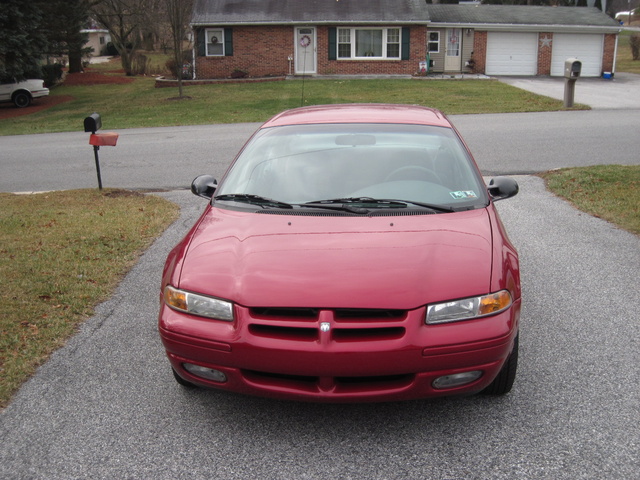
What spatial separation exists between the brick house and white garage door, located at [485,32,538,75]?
5 cm

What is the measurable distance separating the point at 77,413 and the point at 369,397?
1683 mm

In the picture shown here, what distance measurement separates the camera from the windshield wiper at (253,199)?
4.07 meters

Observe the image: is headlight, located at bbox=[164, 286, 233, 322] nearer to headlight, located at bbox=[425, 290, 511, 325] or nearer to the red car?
the red car

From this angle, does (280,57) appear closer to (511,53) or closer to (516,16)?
(511,53)

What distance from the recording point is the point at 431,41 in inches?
1329

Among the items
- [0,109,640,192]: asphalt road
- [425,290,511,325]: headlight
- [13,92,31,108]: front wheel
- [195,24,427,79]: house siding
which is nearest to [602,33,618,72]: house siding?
[195,24,427,79]: house siding

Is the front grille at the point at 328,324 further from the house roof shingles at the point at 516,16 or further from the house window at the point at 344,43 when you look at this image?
the house roof shingles at the point at 516,16

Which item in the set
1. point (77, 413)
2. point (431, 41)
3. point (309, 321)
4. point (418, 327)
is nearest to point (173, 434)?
point (77, 413)

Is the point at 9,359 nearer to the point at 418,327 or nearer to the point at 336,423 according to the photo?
the point at 336,423

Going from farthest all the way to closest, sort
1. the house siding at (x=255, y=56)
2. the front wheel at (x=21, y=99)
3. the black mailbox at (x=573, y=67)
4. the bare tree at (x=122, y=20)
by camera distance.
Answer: the bare tree at (x=122, y=20)
the house siding at (x=255, y=56)
the front wheel at (x=21, y=99)
the black mailbox at (x=573, y=67)

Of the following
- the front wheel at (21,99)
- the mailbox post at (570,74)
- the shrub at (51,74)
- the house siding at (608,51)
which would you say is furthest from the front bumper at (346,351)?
the house siding at (608,51)

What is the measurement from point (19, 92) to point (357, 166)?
27.1 meters

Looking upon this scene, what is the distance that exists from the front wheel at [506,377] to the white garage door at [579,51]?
33953mm

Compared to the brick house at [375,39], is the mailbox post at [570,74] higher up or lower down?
lower down
